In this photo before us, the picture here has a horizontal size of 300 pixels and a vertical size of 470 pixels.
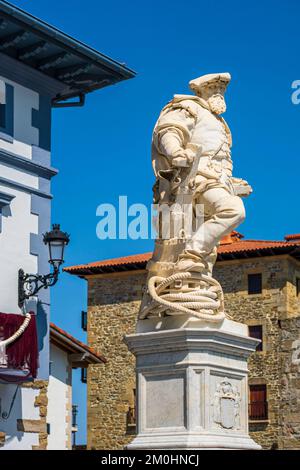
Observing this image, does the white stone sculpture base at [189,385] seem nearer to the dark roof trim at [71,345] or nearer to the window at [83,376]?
the dark roof trim at [71,345]

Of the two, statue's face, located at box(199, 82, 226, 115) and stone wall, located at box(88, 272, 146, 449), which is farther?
stone wall, located at box(88, 272, 146, 449)

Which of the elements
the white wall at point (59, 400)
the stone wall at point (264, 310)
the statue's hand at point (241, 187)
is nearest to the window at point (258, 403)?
the stone wall at point (264, 310)

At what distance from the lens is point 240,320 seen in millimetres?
48656

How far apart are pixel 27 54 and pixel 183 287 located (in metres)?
8.77

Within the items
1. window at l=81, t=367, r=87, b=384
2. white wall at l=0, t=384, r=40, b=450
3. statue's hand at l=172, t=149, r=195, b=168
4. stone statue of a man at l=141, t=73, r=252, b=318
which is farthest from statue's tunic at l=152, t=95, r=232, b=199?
window at l=81, t=367, r=87, b=384

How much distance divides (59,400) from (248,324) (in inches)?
888

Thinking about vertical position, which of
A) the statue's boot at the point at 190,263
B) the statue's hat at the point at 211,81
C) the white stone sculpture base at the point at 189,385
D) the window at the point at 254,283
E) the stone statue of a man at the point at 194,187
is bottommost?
the white stone sculpture base at the point at 189,385

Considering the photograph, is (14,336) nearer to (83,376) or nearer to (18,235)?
(18,235)

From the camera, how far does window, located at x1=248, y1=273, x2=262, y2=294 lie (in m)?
48.6

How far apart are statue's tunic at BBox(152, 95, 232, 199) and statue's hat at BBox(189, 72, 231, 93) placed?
0.17 m

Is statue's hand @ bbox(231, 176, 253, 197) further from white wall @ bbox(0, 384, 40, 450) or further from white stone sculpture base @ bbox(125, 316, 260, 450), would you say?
white wall @ bbox(0, 384, 40, 450)

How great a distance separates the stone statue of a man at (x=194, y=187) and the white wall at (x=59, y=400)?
14.6 metres

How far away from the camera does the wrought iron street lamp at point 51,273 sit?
55.3ft
